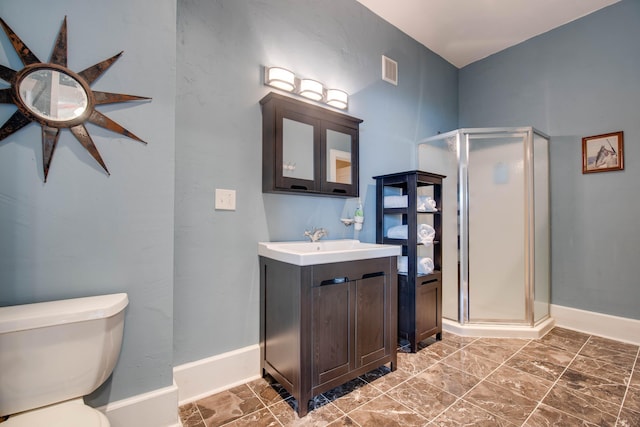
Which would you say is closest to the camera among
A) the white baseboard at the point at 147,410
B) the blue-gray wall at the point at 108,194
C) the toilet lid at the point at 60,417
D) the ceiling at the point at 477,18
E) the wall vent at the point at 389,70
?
the toilet lid at the point at 60,417

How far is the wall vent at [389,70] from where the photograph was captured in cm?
271

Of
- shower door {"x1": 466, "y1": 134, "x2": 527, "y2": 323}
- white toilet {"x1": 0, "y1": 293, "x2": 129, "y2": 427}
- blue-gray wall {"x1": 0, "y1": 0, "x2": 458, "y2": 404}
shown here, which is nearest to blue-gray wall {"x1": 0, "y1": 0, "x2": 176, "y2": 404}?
blue-gray wall {"x1": 0, "y1": 0, "x2": 458, "y2": 404}

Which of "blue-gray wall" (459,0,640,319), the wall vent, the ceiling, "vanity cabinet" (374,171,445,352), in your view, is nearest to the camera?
"vanity cabinet" (374,171,445,352)

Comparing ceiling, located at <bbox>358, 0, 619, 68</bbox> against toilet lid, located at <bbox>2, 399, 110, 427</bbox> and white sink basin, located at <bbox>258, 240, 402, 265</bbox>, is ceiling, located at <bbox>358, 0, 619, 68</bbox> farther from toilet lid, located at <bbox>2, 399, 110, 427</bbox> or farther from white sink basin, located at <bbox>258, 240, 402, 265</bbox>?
toilet lid, located at <bbox>2, 399, 110, 427</bbox>

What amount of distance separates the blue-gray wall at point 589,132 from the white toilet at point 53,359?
361cm

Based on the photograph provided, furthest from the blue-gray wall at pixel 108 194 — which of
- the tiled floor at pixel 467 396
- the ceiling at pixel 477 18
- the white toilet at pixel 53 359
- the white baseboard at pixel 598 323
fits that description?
the white baseboard at pixel 598 323

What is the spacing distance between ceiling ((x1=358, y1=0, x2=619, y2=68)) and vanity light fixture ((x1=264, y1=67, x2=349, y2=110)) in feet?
3.40

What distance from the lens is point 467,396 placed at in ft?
5.26

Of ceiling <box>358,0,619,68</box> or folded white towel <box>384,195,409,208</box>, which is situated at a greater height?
ceiling <box>358,0,619,68</box>

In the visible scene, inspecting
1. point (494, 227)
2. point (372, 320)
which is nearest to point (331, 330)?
point (372, 320)

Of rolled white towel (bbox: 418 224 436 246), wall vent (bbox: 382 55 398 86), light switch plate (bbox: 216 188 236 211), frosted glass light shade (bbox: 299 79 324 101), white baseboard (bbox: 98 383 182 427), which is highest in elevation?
wall vent (bbox: 382 55 398 86)

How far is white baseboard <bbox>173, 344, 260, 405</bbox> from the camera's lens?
1578mm

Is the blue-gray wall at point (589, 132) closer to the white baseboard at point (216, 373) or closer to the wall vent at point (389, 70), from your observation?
the wall vent at point (389, 70)

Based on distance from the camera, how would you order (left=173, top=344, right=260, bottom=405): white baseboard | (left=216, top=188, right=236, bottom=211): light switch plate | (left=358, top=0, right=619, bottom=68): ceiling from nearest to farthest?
(left=173, top=344, right=260, bottom=405): white baseboard → (left=216, top=188, right=236, bottom=211): light switch plate → (left=358, top=0, right=619, bottom=68): ceiling
